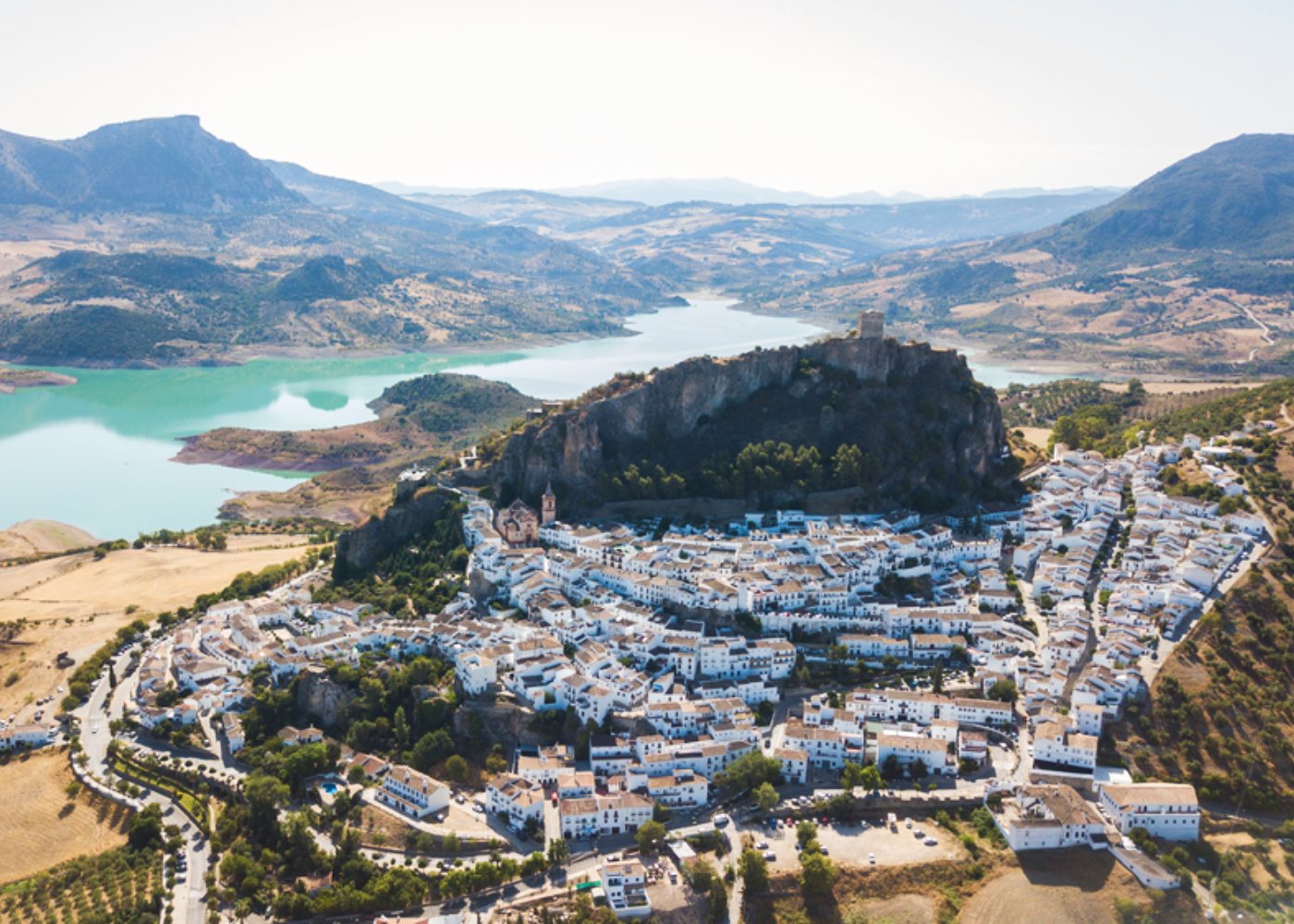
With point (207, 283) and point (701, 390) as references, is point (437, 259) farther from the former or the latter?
point (701, 390)

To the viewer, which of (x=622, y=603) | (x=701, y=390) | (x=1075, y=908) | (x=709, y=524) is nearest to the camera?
(x=1075, y=908)

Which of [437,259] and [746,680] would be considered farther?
[437,259]

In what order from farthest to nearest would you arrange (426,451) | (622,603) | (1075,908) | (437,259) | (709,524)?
(437,259)
(426,451)
(709,524)
(622,603)
(1075,908)

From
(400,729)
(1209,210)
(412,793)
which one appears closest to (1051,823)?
(412,793)

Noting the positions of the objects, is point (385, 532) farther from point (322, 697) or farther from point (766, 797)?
point (766, 797)

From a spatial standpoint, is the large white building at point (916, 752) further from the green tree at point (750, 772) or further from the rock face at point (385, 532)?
the rock face at point (385, 532)

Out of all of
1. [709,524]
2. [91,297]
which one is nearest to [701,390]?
[709,524]

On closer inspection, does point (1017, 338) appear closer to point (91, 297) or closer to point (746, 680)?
point (746, 680)

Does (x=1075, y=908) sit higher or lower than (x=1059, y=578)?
lower
